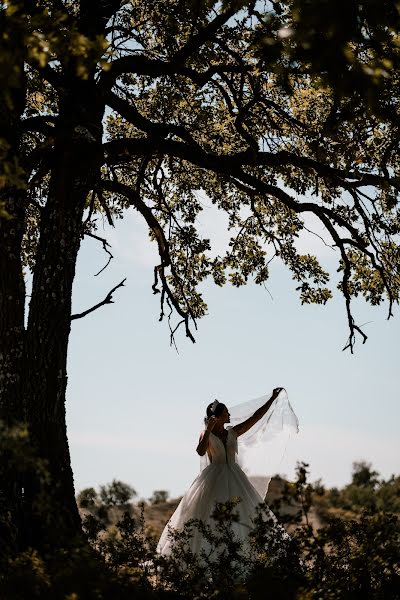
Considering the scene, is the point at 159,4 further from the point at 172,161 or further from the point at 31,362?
the point at 31,362

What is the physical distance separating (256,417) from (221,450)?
0.98 metres

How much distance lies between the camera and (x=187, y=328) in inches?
467

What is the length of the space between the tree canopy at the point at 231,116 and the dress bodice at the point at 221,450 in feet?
6.25

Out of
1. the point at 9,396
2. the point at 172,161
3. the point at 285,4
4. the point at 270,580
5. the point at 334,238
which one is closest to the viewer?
the point at 270,580

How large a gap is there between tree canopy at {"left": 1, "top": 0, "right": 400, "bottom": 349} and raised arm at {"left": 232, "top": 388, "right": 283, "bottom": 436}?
145 centimetres

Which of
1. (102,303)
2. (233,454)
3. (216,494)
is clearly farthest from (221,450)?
(102,303)

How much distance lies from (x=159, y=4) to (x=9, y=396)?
6.61 meters

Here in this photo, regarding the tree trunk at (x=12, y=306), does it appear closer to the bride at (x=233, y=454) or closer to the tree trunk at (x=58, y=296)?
the tree trunk at (x=58, y=296)

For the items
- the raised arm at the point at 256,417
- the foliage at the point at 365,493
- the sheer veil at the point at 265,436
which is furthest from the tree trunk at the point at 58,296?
the foliage at the point at 365,493

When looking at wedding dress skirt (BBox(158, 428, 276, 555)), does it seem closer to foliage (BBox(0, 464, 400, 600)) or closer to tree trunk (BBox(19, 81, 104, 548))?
tree trunk (BBox(19, 81, 104, 548))

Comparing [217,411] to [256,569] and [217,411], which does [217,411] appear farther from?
[256,569]

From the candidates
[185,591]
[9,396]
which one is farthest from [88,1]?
[185,591]

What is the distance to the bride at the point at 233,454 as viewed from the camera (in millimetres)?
10547

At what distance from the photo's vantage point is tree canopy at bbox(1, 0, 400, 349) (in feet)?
18.6
